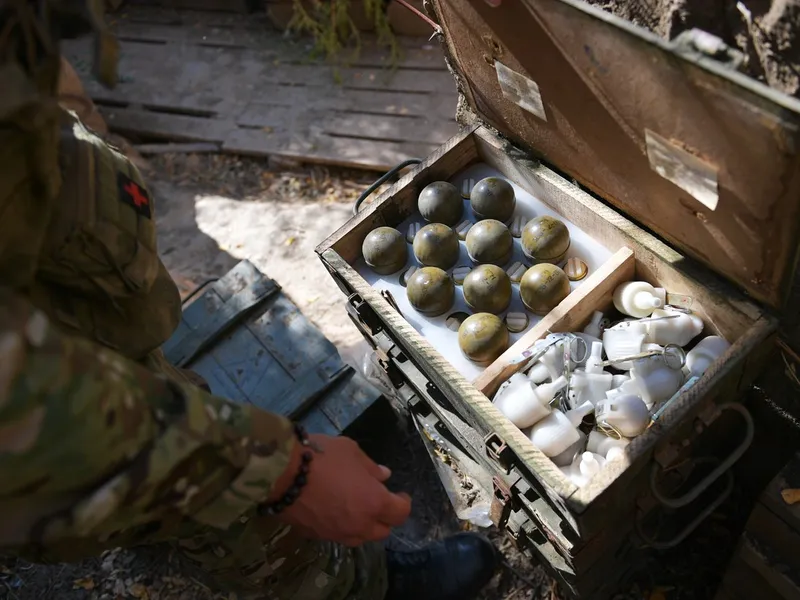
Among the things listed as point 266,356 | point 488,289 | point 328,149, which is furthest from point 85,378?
point 328,149

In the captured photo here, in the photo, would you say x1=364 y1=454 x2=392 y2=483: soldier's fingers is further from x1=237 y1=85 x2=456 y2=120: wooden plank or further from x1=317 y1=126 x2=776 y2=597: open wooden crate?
x1=237 y1=85 x2=456 y2=120: wooden plank

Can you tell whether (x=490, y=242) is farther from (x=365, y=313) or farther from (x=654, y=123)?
(x=654, y=123)

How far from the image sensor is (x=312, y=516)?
143 centimetres

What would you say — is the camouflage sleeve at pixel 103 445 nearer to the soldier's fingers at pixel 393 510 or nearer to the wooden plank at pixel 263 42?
the soldier's fingers at pixel 393 510

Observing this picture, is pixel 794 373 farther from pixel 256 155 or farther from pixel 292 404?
pixel 256 155

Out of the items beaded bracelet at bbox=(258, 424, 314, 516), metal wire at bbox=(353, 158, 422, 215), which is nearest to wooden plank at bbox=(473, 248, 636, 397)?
beaded bracelet at bbox=(258, 424, 314, 516)

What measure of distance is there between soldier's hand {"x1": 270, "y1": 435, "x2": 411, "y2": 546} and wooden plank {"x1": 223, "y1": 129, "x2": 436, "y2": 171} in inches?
113

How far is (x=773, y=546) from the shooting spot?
1942mm

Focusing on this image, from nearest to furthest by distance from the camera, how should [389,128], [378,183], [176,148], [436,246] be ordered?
[436,246]
[378,183]
[389,128]
[176,148]

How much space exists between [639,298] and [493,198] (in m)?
0.59

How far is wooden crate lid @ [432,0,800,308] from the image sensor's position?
135 cm

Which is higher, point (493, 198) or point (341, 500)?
point (493, 198)

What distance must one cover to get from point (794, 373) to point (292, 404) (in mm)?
1716

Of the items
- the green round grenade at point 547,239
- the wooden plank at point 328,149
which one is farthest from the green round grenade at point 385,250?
the wooden plank at point 328,149
